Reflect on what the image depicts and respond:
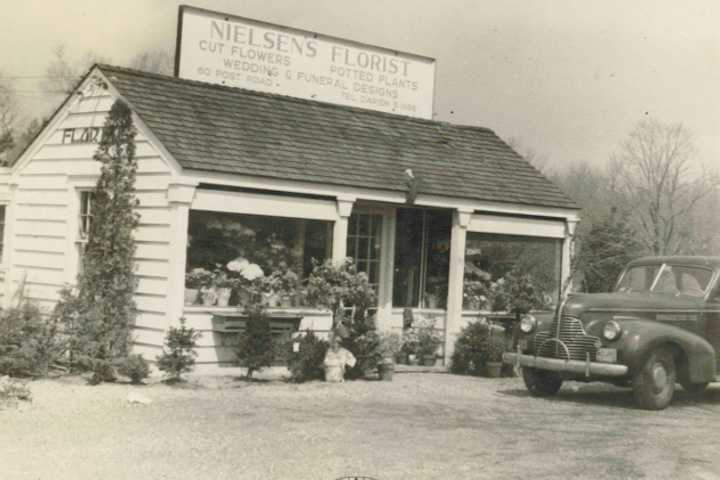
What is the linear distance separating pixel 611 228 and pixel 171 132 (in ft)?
51.5

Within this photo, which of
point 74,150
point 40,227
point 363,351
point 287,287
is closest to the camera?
point 363,351

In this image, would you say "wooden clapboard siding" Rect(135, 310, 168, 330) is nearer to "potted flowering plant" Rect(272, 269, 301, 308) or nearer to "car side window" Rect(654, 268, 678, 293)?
"potted flowering plant" Rect(272, 269, 301, 308)

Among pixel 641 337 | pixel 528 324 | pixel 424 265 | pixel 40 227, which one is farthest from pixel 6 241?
pixel 641 337

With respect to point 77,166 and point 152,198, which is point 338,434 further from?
point 77,166

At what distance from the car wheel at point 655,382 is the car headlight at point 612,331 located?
0.47 meters

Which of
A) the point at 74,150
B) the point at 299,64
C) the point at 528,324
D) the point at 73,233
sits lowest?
the point at 528,324

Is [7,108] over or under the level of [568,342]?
over

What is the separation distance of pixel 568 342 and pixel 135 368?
17.4 ft

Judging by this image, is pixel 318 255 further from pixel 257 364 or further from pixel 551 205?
pixel 551 205

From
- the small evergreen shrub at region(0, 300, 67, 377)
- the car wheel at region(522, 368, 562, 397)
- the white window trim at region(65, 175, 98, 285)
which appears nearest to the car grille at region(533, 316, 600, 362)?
the car wheel at region(522, 368, 562, 397)

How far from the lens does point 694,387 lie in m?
12.7

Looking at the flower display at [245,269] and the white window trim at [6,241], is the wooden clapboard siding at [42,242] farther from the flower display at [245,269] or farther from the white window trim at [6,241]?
the flower display at [245,269]

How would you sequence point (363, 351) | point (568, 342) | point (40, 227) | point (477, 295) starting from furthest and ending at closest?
point (477, 295), point (40, 227), point (363, 351), point (568, 342)

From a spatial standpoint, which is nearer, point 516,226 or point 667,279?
point 667,279
